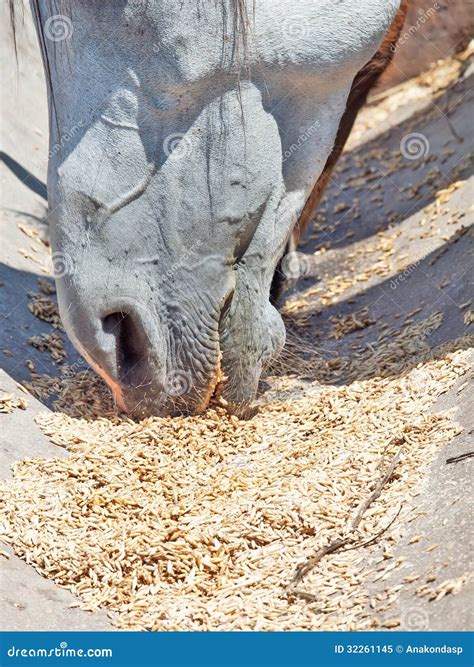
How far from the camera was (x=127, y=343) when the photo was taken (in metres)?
2.73

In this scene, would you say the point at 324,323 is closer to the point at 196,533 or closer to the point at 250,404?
the point at 250,404

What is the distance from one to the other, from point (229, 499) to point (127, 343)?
1.76 ft

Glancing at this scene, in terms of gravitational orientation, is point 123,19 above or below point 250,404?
above

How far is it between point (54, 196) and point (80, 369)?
3.11 feet

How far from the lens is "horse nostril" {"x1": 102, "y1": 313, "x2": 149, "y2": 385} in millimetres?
2664

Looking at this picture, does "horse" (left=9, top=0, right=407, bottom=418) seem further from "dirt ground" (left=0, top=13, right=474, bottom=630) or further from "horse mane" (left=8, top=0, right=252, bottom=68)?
"dirt ground" (left=0, top=13, right=474, bottom=630)

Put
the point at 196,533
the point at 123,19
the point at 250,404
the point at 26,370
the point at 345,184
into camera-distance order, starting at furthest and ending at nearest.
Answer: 1. the point at 345,184
2. the point at 26,370
3. the point at 250,404
4. the point at 123,19
5. the point at 196,533

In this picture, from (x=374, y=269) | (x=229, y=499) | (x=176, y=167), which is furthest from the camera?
(x=374, y=269)

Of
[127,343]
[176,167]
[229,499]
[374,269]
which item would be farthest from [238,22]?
[374,269]

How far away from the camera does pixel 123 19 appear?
2.55 meters

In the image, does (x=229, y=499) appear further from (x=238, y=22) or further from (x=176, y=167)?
(x=238, y=22)

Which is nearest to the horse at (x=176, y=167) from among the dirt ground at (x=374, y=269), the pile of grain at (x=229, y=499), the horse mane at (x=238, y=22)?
the horse mane at (x=238, y=22)

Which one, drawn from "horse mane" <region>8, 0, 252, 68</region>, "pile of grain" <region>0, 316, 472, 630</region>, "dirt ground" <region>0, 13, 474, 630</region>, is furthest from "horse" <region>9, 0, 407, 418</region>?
"dirt ground" <region>0, 13, 474, 630</region>

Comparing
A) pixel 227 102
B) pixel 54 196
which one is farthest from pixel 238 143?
pixel 54 196
